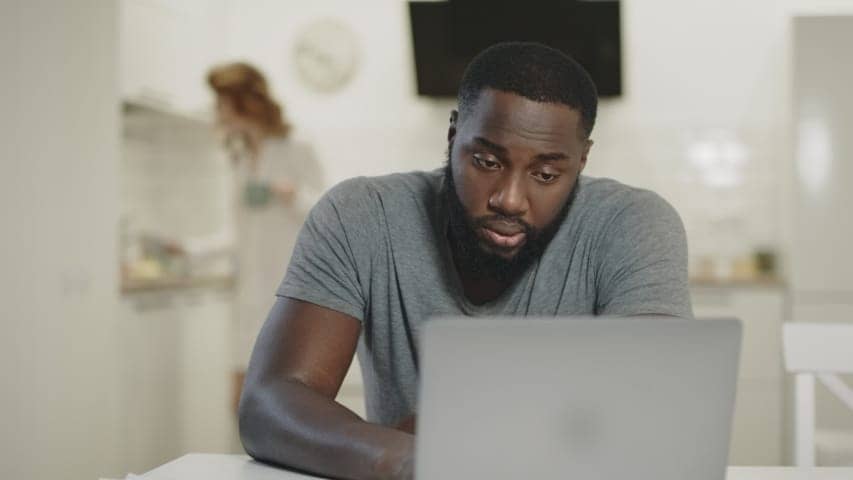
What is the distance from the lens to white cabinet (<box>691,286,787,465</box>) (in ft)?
12.2

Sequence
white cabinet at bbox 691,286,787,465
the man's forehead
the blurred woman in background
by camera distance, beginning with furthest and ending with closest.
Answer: the blurred woman in background → white cabinet at bbox 691,286,787,465 → the man's forehead

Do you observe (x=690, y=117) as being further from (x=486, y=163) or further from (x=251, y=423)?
(x=251, y=423)

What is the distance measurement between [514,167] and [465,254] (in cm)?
17

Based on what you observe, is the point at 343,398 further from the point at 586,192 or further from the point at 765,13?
the point at 586,192

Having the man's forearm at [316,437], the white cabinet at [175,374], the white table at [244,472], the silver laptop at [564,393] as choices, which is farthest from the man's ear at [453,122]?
the white cabinet at [175,374]

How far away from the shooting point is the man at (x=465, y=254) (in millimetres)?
1176

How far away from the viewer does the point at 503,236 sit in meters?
1.24

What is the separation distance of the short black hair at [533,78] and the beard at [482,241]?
0.13 m

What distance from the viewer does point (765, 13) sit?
421 cm

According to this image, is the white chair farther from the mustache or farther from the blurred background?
the blurred background

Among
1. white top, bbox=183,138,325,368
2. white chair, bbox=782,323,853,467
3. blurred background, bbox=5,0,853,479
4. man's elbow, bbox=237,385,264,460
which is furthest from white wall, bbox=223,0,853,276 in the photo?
man's elbow, bbox=237,385,264,460

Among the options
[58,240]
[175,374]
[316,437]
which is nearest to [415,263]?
[316,437]

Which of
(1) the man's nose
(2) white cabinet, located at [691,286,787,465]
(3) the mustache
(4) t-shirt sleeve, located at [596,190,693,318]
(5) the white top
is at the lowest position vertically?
(2) white cabinet, located at [691,286,787,465]

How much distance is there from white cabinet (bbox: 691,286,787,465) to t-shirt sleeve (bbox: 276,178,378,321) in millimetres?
2641
